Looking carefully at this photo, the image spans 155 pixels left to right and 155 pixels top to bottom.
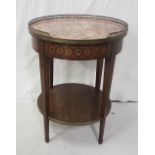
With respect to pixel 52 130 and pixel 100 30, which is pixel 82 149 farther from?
pixel 100 30

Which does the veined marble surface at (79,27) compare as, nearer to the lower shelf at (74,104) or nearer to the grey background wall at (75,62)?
the grey background wall at (75,62)

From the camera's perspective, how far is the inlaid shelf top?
47.1 inches

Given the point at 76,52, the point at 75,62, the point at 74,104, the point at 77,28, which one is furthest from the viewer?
the point at 75,62

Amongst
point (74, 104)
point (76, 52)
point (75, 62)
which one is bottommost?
point (74, 104)

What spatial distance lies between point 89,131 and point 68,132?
0.16m

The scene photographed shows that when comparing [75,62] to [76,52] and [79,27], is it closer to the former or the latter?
[79,27]

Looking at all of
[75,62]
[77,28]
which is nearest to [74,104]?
[75,62]

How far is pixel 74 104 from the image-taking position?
66.6 inches

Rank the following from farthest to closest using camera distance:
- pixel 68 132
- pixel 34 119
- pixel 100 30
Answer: pixel 34 119 < pixel 68 132 < pixel 100 30

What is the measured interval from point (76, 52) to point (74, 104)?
0.61 meters

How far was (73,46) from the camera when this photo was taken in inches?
45.7

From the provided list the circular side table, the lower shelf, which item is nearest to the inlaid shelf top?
the circular side table

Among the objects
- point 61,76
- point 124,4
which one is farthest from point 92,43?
point 61,76

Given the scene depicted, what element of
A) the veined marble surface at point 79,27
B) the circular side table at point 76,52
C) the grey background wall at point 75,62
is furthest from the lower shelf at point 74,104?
the veined marble surface at point 79,27
